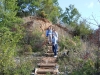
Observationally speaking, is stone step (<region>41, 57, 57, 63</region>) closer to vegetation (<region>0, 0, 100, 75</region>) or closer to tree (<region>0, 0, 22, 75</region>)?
vegetation (<region>0, 0, 100, 75</region>)

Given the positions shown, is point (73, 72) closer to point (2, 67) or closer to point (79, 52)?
point (79, 52)

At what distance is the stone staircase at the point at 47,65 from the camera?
12.7 meters

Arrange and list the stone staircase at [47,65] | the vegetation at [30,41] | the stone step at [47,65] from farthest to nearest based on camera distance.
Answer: the stone step at [47,65], the stone staircase at [47,65], the vegetation at [30,41]

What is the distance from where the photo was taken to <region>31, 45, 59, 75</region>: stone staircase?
12663 mm

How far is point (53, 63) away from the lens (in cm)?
1426

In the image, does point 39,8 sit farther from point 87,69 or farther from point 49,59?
point 87,69

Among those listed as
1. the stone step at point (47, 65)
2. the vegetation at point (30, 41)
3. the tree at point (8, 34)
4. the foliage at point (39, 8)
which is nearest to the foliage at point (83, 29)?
the vegetation at point (30, 41)

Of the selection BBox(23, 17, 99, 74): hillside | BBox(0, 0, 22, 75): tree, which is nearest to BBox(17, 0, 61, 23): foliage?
BBox(23, 17, 99, 74): hillside

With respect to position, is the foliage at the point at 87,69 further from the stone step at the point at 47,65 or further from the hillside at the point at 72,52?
the stone step at the point at 47,65

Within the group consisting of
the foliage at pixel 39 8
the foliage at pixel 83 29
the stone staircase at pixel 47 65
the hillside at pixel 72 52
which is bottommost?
the stone staircase at pixel 47 65

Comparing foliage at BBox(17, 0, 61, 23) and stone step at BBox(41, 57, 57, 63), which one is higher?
foliage at BBox(17, 0, 61, 23)

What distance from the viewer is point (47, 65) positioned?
45.2ft

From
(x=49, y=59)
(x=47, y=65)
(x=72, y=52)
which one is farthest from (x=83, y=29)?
(x=72, y=52)

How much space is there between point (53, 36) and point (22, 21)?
9.69 metres
